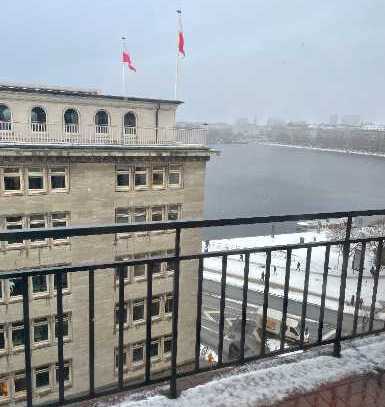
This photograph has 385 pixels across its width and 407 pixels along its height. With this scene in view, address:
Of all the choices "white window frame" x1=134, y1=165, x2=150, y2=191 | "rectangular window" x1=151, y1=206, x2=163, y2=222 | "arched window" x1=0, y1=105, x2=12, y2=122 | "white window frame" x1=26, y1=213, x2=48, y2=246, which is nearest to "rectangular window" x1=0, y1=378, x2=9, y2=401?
"white window frame" x1=26, y1=213, x2=48, y2=246

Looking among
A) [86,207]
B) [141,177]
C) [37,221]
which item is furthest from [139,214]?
[37,221]

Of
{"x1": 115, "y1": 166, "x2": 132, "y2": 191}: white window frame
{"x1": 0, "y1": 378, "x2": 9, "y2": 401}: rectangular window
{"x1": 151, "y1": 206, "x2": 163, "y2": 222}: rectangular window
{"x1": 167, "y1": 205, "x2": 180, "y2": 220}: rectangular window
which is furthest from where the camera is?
{"x1": 167, "y1": 205, "x2": 180, "y2": 220}: rectangular window

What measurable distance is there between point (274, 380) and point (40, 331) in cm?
2021

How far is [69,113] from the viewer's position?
23.4m

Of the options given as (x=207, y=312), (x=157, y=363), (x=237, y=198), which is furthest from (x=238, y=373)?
(x=237, y=198)

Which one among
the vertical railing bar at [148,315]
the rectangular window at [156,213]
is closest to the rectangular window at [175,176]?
the rectangular window at [156,213]

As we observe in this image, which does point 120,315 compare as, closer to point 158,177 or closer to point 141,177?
point 141,177

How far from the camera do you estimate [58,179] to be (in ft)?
72.1

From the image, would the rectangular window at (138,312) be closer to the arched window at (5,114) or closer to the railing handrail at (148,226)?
the arched window at (5,114)

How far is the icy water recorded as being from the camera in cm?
6439

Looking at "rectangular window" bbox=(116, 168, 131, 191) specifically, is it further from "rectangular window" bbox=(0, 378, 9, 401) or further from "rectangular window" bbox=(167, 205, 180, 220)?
"rectangular window" bbox=(0, 378, 9, 401)

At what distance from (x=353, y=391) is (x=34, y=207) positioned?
20187mm

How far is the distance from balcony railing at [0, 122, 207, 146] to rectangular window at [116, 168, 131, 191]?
63.8 inches

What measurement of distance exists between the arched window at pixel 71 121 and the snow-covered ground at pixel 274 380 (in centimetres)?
2180
